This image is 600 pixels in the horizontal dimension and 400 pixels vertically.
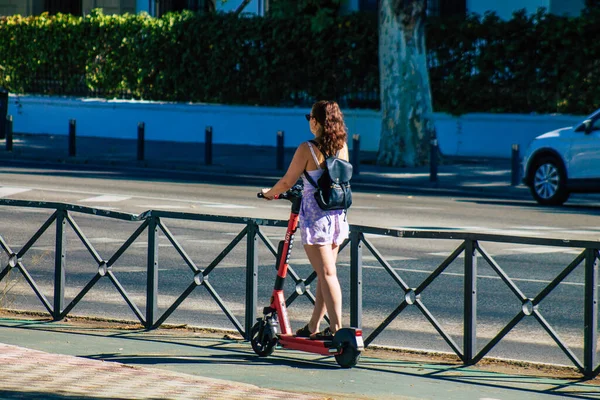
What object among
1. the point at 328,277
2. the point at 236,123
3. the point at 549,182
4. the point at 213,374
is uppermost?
the point at 236,123

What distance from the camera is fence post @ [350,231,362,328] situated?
27.0 ft

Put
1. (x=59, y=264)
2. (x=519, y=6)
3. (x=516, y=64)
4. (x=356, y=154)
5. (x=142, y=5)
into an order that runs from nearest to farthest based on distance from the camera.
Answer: (x=59, y=264) → (x=356, y=154) → (x=516, y=64) → (x=519, y=6) → (x=142, y=5)

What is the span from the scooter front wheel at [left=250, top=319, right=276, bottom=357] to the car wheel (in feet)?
42.1

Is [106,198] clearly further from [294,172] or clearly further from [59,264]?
[294,172]

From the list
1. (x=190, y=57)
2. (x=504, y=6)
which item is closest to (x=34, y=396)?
(x=504, y=6)

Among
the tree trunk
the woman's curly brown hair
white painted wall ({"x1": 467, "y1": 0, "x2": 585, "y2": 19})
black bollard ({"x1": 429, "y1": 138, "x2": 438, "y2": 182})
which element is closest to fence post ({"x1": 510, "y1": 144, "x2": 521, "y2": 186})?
black bollard ({"x1": 429, "y1": 138, "x2": 438, "y2": 182})

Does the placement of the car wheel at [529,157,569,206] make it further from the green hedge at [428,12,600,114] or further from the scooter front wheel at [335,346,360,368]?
the scooter front wheel at [335,346,360,368]

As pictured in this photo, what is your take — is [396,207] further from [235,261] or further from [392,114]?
[392,114]

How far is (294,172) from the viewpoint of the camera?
7.67 m

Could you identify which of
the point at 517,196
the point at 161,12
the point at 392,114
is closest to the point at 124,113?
the point at 161,12

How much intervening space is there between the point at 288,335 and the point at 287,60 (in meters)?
25.5

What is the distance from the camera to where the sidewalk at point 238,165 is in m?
23.4

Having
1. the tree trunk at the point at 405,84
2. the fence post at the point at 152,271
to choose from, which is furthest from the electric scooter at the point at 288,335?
the tree trunk at the point at 405,84

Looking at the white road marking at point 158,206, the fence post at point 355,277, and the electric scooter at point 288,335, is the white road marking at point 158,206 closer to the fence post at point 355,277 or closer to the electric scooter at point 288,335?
the fence post at point 355,277
